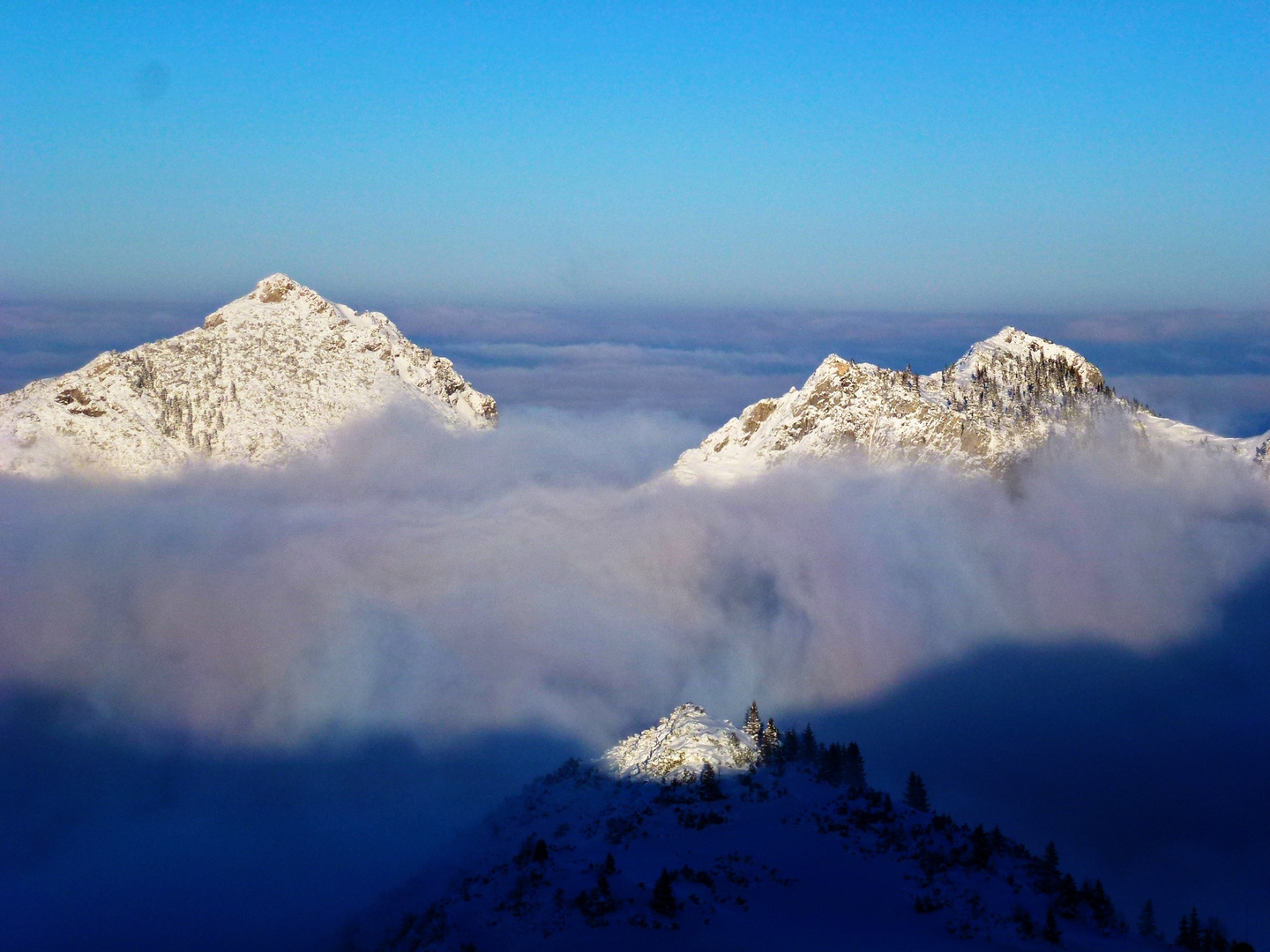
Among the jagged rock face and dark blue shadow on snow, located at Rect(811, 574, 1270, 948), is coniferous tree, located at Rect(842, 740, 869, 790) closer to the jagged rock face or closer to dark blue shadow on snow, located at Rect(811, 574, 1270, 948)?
the jagged rock face

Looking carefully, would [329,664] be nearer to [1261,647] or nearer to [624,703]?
[624,703]

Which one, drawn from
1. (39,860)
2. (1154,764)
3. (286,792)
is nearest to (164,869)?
(39,860)

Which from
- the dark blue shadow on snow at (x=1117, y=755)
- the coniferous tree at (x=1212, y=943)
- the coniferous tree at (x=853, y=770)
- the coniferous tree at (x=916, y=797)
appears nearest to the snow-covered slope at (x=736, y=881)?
the coniferous tree at (x=853, y=770)

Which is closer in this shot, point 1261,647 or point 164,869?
point 164,869

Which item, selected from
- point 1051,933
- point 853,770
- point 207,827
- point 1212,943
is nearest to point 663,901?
point 1051,933

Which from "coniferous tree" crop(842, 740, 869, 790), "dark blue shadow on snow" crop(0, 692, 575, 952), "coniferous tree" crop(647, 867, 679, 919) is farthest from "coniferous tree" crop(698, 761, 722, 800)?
"dark blue shadow on snow" crop(0, 692, 575, 952)
